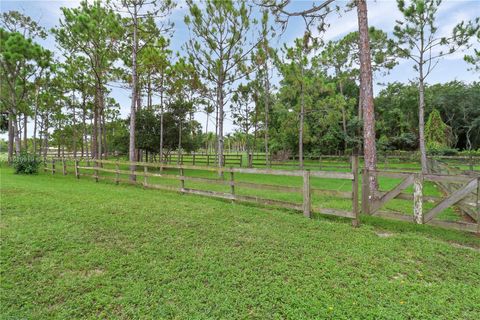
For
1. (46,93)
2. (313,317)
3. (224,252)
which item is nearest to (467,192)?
(313,317)

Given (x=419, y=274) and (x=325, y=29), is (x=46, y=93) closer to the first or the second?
(x=325, y=29)

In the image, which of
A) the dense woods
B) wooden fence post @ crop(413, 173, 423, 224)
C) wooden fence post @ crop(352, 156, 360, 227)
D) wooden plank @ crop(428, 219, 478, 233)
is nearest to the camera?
wooden plank @ crop(428, 219, 478, 233)

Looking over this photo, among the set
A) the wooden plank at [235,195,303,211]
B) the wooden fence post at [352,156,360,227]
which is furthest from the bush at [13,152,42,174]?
the wooden fence post at [352,156,360,227]

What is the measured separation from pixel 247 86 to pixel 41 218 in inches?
659

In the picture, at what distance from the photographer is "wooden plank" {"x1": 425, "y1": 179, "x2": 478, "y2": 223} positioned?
366 centimetres

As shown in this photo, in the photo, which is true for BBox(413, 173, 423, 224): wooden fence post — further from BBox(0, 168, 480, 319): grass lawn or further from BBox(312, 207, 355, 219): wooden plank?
BBox(312, 207, 355, 219): wooden plank

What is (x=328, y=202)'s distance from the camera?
22.7 ft

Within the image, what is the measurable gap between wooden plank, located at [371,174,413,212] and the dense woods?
1.88 m

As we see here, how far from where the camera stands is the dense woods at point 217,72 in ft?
36.1

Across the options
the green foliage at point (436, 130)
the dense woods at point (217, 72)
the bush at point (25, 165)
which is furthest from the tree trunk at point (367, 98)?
the green foliage at point (436, 130)

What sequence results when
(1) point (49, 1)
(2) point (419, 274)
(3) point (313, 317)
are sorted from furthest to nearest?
(1) point (49, 1) < (2) point (419, 274) < (3) point (313, 317)

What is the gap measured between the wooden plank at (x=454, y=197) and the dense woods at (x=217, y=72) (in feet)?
7.48

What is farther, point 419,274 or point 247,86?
point 247,86

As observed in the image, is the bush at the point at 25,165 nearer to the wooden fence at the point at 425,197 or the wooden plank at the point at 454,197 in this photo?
the wooden fence at the point at 425,197
